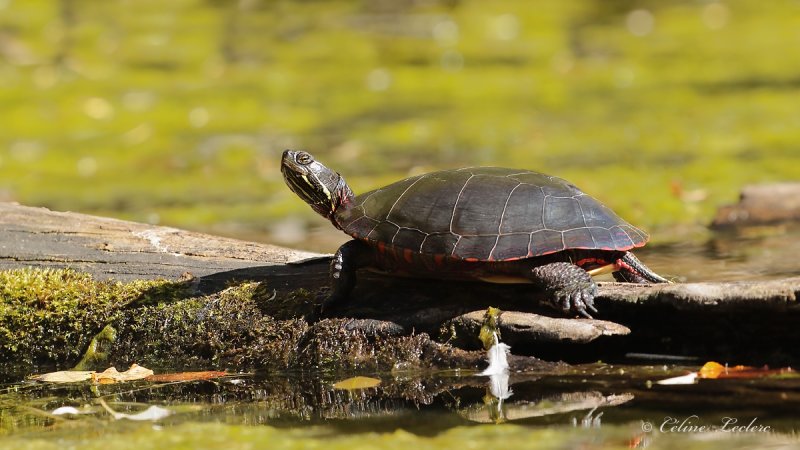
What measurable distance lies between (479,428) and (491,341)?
0.68m

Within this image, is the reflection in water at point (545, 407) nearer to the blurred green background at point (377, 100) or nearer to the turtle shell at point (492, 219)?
the turtle shell at point (492, 219)

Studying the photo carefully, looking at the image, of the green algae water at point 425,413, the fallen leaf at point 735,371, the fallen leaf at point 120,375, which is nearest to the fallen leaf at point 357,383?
the green algae water at point 425,413

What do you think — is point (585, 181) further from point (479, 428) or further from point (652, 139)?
point (479, 428)

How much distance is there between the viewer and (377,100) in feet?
44.4

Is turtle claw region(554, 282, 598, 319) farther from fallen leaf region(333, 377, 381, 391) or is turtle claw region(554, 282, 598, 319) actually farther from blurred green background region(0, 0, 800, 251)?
blurred green background region(0, 0, 800, 251)

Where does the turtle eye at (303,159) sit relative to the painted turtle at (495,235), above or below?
above

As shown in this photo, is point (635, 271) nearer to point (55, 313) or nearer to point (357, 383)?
point (357, 383)

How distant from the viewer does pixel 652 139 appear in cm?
1033

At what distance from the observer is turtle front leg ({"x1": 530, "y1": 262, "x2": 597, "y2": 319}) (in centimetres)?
343

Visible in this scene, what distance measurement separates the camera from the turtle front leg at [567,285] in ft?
11.3

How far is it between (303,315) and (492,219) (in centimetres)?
92

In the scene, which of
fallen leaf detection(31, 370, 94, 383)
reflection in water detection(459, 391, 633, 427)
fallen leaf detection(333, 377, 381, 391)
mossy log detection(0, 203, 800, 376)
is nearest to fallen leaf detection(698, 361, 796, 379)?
mossy log detection(0, 203, 800, 376)

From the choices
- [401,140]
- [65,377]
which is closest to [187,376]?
[65,377]

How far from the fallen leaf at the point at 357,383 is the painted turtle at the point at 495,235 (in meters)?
0.39
